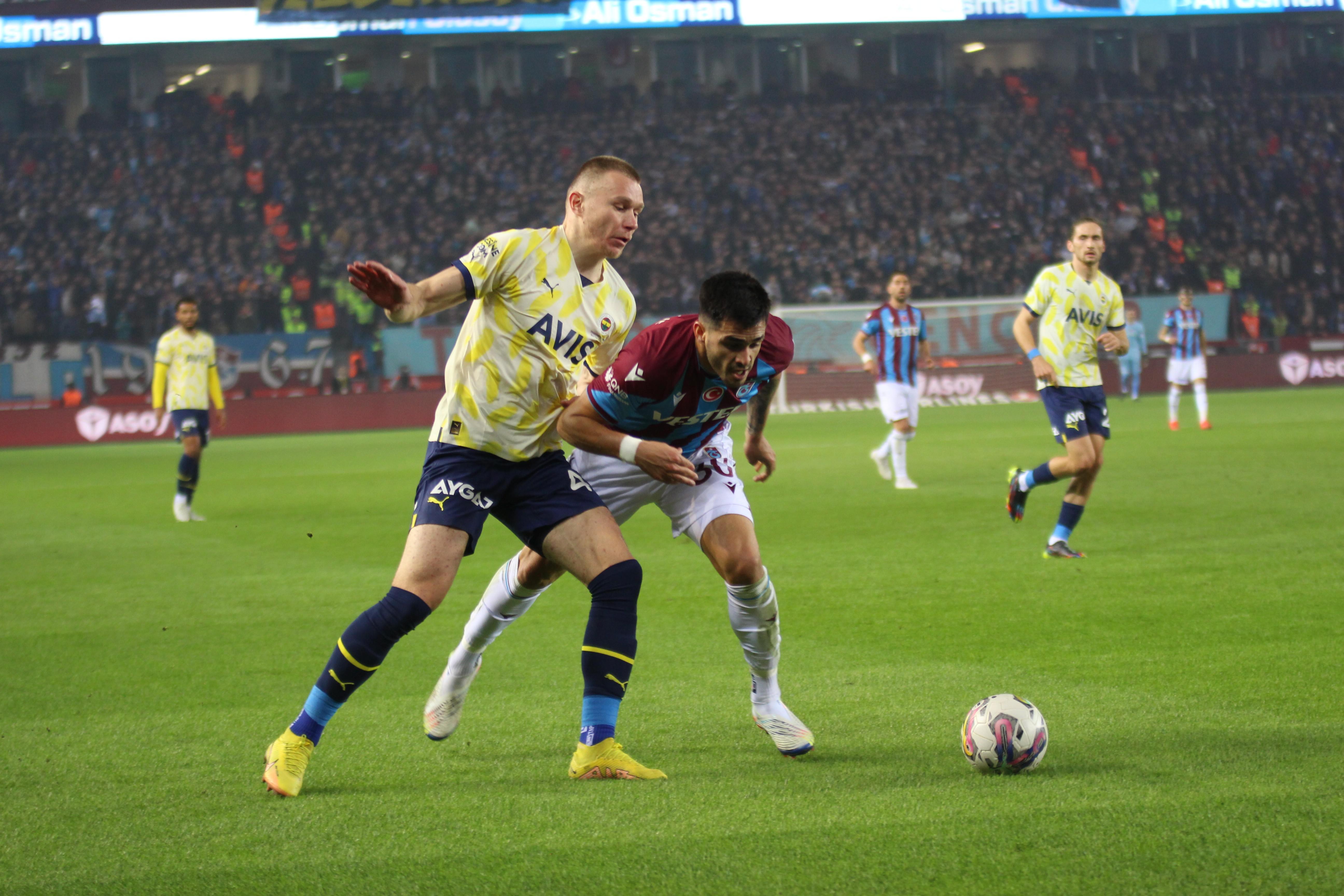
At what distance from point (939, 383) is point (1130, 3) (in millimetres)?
16549

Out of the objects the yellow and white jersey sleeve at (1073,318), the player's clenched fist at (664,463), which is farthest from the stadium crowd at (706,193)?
the player's clenched fist at (664,463)

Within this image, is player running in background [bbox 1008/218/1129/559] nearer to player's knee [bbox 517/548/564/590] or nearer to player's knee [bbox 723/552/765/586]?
player's knee [bbox 723/552/765/586]

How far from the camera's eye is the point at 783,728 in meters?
4.55

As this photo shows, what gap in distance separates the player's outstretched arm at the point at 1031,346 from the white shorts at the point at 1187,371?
12424 mm

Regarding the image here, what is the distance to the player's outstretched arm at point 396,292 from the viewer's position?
3.94m

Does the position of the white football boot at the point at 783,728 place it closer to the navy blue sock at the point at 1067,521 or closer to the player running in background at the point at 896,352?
the navy blue sock at the point at 1067,521

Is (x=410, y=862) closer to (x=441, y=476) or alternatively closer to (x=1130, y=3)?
(x=441, y=476)

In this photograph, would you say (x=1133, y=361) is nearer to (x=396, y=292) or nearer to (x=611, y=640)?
(x=611, y=640)

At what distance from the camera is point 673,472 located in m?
4.26

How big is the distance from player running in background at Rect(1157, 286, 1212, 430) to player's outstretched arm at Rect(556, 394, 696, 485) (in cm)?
1831

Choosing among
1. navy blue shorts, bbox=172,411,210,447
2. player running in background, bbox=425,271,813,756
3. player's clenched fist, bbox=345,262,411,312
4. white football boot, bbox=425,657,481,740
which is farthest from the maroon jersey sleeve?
navy blue shorts, bbox=172,411,210,447

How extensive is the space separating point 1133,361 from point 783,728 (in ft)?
93.8

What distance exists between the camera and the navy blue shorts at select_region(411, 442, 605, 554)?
14.8 ft

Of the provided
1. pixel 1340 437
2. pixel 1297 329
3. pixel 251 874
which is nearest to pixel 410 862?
pixel 251 874
